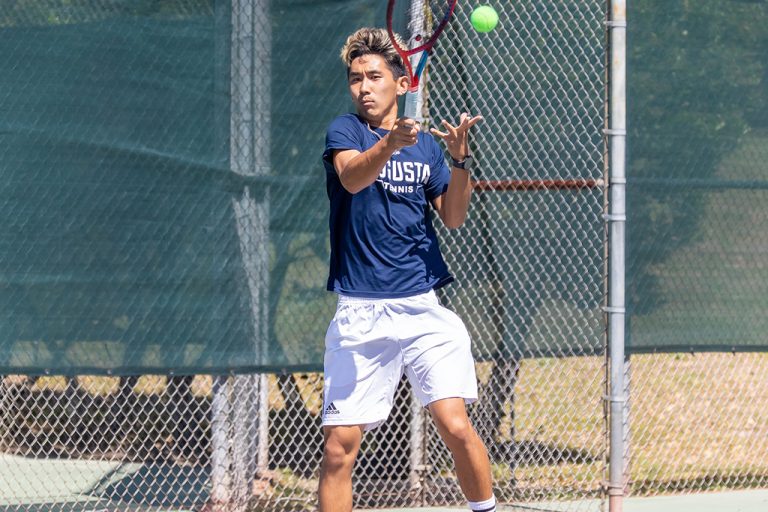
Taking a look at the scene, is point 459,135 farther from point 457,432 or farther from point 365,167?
point 457,432

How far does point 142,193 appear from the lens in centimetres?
493

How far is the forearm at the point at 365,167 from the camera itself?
137 inches

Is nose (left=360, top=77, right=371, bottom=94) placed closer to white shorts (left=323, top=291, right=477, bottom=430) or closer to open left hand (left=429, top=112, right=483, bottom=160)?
open left hand (left=429, top=112, right=483, bottom=160)

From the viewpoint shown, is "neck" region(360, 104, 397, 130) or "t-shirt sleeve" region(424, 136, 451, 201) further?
"t-shirt sleeve" region(424, 136, 451, 201)

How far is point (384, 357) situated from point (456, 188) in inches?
24.8

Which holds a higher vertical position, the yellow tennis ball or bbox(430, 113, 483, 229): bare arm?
the yellow tennis ball

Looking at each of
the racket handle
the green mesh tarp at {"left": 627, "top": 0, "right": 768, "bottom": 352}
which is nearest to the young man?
the racket handle

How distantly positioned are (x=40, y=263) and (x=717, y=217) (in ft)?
10.3

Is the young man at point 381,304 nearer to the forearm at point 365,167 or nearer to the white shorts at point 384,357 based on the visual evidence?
the white shorts at point 384,357

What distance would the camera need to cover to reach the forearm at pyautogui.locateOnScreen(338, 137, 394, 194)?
3473mm

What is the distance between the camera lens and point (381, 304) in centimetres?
384

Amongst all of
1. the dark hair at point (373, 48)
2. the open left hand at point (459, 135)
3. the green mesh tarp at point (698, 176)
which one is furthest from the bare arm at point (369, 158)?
the green mesh tarp at point (698, 176)

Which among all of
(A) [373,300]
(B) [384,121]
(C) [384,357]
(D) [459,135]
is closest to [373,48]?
(B) [384,121]

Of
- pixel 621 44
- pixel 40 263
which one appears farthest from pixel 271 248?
pixel 621 44
